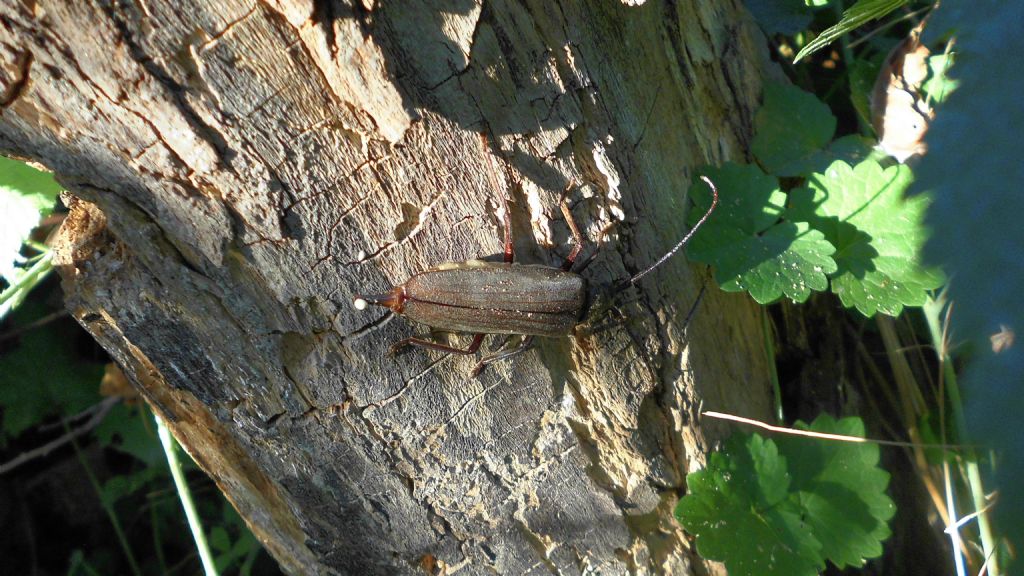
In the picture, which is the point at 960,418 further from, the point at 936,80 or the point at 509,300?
the point at 509,300

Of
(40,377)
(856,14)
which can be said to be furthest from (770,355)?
(40,377)

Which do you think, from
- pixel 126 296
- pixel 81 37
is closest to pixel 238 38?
pixel 81 37

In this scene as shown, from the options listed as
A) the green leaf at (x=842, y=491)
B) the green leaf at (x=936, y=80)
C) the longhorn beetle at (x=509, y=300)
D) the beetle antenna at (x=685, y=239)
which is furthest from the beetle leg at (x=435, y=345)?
the green leaf at (x=936, y=80)

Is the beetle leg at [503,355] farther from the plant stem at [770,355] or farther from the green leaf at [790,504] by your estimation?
the plant stem at [770,355]

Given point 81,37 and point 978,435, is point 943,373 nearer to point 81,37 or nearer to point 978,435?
point 978,435

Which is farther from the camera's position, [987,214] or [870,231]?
[870,231]

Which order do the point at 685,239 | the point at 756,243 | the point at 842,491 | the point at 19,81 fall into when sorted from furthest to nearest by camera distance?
the point at 842,491
the point at 756,243
the point at 685,239
the point at 19,81

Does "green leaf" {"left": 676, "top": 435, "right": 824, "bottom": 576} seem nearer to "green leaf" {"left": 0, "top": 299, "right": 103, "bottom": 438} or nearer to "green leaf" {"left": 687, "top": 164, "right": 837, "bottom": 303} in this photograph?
"green leaf" {"left": 687, "top": 164, "right": 837, "bottom": 303}
